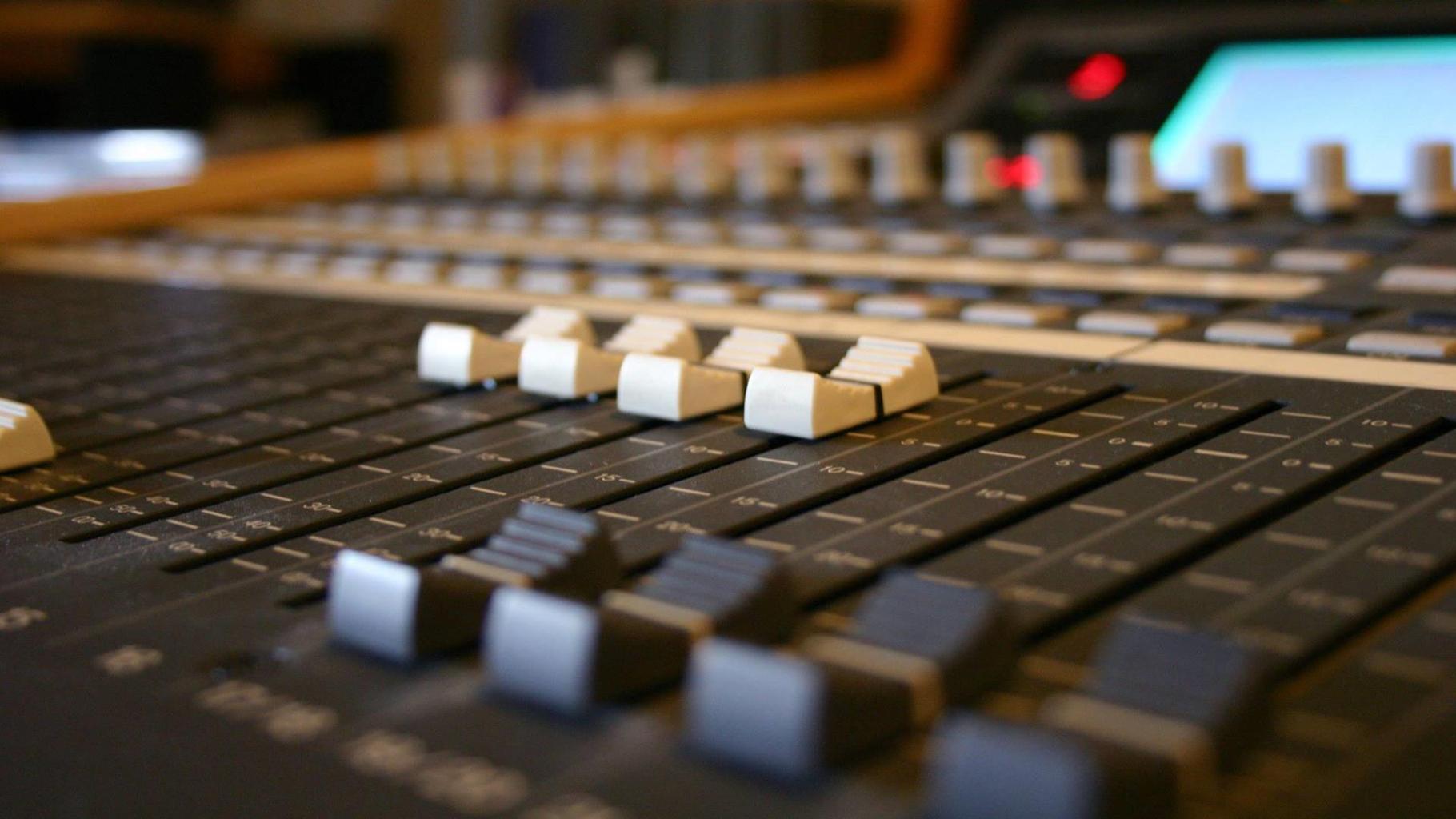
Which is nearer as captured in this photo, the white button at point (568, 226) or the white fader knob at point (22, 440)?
the white fader knob at point (22, 440)

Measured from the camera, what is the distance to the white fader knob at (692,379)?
90 centimetres

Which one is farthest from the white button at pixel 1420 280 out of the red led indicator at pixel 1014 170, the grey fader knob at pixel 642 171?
the grey fader knob at pixel 642 171

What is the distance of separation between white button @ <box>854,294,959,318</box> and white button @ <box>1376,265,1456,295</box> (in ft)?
1.05

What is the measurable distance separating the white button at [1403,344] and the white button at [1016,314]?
0.23m

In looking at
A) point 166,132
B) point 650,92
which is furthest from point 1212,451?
point 166,132

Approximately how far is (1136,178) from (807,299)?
0.44 metres

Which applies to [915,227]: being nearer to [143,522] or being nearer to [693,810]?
[143,522]

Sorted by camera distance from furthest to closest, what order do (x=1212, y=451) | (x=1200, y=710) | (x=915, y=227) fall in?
(x=915, y=227) → (x=1212, y=451) → (x=1200, y=710)

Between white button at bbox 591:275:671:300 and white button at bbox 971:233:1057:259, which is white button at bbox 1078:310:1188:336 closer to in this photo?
white button at bbox 971:233:1057:259

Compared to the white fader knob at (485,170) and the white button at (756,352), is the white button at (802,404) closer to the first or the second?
the white button at (756,352)

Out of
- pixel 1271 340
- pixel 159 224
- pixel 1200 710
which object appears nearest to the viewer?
pixel 1200 710

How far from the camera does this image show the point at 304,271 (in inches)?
63.7

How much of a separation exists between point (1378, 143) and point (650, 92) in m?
2.21

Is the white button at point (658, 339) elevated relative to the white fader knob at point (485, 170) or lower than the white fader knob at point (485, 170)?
lower
